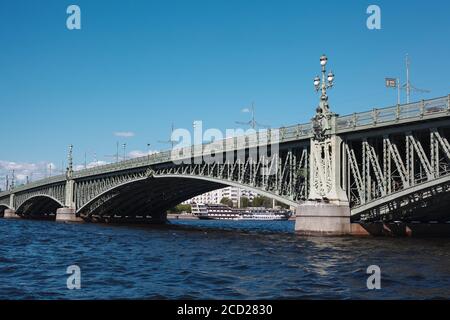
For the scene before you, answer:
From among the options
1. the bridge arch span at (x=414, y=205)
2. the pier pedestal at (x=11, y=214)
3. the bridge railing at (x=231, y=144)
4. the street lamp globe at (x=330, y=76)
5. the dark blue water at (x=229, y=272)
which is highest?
the street lamp globe at (x=330, y=76)

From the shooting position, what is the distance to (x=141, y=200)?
100 meters

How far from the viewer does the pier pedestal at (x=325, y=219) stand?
158 ft

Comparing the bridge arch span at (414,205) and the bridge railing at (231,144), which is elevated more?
the bridge railing at (231,144)

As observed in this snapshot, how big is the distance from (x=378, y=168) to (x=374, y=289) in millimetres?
28813

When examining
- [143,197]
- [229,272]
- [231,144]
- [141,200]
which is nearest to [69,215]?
[141,200]

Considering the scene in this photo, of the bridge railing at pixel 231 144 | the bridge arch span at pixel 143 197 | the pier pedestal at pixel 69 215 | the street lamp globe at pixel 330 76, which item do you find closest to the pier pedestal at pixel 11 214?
the pier pedestal at pixel 69 215

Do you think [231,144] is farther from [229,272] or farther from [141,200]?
[141,200]

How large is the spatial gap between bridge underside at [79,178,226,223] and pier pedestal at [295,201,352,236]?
108 ft

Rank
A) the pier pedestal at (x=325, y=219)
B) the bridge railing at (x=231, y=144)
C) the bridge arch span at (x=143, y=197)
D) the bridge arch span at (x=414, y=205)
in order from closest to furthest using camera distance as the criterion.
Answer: the bridge arch span at (x=414, y=205) → the pier pedestal at (x=325, y=219) → the bridge railing at (x=231, y=144) → the bridge arch span at (x=143, y=197)

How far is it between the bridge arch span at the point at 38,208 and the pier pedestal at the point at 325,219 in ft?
302

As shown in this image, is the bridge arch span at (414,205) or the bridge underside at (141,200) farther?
the bridge underside at (141,200)

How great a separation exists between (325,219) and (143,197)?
182 feet

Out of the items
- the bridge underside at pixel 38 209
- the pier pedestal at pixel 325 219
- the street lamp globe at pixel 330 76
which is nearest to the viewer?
the pier pedestal at pixel 325 219

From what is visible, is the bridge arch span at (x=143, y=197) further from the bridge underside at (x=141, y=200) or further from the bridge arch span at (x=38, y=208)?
the bridge arch span at (x=38, y=208)
